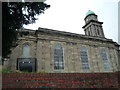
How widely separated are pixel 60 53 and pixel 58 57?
88 cm

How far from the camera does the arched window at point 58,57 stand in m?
19.3

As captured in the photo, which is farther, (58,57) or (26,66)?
(58,57)

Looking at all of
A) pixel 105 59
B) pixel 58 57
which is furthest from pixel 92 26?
pixel 58 57

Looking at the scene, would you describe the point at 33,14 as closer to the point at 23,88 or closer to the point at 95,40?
the point at 23,88

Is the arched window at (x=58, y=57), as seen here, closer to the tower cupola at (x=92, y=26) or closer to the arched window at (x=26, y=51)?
the arched window at (x=26, y=51)

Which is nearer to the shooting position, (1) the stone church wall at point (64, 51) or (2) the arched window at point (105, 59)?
(1) the stone church wall at point (64, 51)

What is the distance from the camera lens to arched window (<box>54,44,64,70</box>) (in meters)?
19.3

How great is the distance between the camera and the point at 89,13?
3375 centimetres

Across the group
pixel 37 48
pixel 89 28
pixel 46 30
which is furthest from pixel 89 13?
pixel 37 48

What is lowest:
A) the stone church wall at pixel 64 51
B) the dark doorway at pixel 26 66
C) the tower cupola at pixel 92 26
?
the dark doorway at pixel 26 66

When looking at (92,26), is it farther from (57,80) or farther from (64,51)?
(57,80)

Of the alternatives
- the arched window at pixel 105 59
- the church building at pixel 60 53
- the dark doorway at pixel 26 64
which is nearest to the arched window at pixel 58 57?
the church building at pixel 60 53

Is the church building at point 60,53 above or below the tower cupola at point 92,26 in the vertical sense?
below

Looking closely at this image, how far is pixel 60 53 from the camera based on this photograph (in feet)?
66.9
